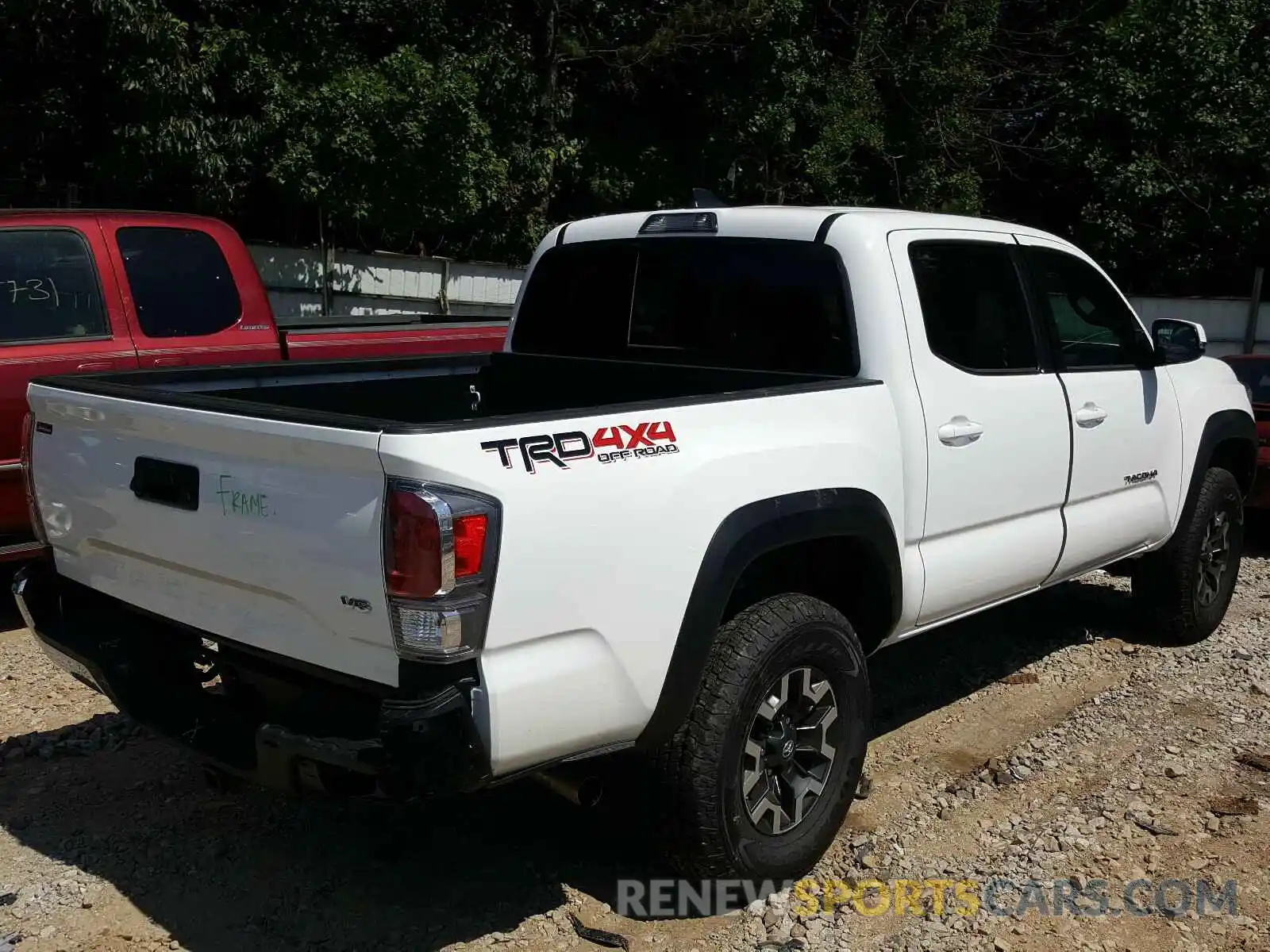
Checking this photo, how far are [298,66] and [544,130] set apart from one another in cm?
508

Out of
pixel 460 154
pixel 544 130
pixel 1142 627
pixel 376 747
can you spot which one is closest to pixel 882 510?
pixel 376 747

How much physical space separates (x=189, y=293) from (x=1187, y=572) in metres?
5.08

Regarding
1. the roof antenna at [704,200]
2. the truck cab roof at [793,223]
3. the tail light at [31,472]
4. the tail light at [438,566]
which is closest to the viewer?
the tail light at [438,566]

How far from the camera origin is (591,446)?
293 centimetres

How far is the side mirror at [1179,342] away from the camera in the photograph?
5.29 m

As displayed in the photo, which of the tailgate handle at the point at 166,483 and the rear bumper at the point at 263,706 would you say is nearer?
the rear bumper at the point at 263,706

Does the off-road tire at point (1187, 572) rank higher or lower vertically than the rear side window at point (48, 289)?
lower

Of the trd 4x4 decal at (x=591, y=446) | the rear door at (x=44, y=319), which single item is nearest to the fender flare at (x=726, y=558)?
the trd 4x4 decal at (x=591, y=446)

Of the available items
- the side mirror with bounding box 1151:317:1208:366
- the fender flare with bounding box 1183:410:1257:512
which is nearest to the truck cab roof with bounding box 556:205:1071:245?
the side mirror with bounding box 1151:317:1208:366

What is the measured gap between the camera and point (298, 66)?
1356 cm

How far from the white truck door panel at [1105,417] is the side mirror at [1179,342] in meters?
0.08

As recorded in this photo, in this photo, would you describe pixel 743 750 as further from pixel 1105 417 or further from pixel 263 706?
pixel 1105 417

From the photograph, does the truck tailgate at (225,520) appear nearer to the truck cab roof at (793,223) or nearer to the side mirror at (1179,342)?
the truck cab roof at (793,223)

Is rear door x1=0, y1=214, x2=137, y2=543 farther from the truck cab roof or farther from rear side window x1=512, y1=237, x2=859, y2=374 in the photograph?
the truck cab roof
